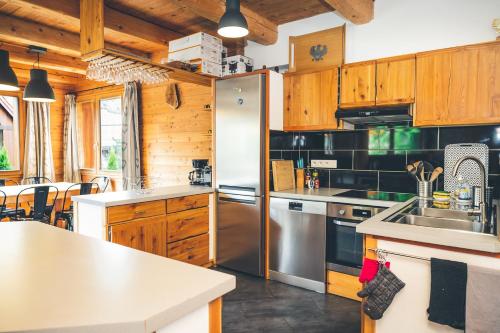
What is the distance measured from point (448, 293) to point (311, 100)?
83.6 inches

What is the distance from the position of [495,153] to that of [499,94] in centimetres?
49

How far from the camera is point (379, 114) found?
263 centimetres

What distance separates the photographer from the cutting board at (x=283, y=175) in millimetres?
3271

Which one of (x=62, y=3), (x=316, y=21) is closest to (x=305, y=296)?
(x=316, y=21)

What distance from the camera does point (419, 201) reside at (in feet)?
8.54

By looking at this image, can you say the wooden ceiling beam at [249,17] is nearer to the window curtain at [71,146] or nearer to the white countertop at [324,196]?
the white countertop at [324,196]

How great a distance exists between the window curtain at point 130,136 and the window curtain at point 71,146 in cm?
204

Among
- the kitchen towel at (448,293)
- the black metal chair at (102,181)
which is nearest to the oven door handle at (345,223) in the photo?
the kitchen towel at (448,293)

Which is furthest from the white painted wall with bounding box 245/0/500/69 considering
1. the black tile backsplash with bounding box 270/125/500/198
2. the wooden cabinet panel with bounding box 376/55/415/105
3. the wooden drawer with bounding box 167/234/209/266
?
the wooden drawer with bounding box 167/234/209/266

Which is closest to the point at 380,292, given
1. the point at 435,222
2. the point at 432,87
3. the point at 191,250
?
the point at 435,222

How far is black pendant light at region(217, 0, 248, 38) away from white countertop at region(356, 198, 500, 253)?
5.14ft

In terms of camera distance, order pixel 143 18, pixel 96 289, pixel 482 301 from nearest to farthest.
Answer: pixel 96 289, pixel 482 301, pixel 143 18

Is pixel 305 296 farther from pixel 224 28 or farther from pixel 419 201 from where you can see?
pixel 224 28

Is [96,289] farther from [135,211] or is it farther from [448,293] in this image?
[135,211]
